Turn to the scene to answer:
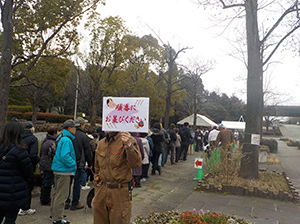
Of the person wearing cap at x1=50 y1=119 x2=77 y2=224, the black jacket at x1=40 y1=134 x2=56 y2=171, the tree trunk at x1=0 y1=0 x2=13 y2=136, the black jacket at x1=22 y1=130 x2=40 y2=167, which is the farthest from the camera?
the tree trunk at x1=0 y1=0 x2=13 y2=136

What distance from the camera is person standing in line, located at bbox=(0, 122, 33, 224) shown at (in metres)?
3.68

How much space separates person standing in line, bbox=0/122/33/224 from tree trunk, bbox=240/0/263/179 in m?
6.67

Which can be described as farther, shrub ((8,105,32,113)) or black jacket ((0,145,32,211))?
shrub ((8,105,32,113))

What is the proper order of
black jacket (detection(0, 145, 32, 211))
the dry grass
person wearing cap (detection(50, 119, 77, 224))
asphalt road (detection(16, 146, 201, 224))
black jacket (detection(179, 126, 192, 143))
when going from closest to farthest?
1. black jacket (detection(0, 145, 32, 211))
2. person wearing cap (detection(50, 119, 77, 224))
3. asphalt road (detection(16, 146, 201, 224))
4. the dry grass
5. black jacket (detection(179, 126, 192, 143))

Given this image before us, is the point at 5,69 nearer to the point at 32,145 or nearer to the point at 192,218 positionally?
the point at 32,145

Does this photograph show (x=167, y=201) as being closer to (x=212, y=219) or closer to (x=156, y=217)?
(x=156, y=217)

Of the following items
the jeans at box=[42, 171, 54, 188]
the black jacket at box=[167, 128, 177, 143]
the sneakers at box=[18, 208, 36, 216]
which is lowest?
the sneakers at box=[18, 208, 36, 216]

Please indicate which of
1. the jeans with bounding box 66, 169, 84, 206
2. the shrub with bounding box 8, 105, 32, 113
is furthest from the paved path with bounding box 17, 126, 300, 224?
the shrub with bounding box 8, 105, 32, 113

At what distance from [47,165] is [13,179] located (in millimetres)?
1992

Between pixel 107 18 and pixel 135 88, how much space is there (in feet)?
23.3

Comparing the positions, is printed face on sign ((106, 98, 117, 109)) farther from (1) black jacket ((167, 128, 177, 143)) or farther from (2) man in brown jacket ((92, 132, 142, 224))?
(1) black jacket ((167, 128, 177, 143))

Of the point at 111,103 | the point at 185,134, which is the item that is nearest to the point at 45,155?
the point at 111,103

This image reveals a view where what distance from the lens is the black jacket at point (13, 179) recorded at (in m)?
3.67

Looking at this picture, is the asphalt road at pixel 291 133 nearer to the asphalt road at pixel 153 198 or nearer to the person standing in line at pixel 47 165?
the asphalt road at pixel 153 198
